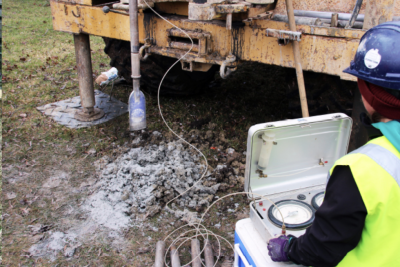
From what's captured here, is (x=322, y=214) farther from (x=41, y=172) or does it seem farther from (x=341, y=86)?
(x=41, y=172)

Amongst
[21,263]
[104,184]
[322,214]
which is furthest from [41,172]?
[322,214]

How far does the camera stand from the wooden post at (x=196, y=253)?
95.1 inches

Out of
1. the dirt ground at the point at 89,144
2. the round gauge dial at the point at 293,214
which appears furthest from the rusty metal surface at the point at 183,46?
the round gauge dial at the point at 293,214

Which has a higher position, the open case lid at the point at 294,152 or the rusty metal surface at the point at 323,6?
the rusty metal surface at the point at 323,6

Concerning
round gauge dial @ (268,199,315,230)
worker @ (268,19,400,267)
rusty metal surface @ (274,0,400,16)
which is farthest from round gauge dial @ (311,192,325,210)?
rusty metal surface @ (274,0,400,16)

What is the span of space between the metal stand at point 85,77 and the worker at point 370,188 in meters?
3.30

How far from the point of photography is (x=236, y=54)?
2854 millimetres

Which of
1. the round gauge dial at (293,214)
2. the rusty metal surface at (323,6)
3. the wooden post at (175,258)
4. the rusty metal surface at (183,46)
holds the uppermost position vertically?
the rusty metal surface at (323,6)

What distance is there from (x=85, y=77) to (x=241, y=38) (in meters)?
2.12

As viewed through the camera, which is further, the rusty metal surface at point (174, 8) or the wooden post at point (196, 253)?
the rusty metal surface at point (174, 8)

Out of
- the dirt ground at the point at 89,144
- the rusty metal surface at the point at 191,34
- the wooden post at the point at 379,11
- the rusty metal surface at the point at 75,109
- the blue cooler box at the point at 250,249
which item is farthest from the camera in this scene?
the rusty metal surface at the point at 75,109

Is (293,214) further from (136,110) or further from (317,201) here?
(136,110)

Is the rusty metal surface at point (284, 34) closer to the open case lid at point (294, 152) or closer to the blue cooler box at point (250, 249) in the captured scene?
the open case lid at point (294, 152)

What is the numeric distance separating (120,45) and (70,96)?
129cm
